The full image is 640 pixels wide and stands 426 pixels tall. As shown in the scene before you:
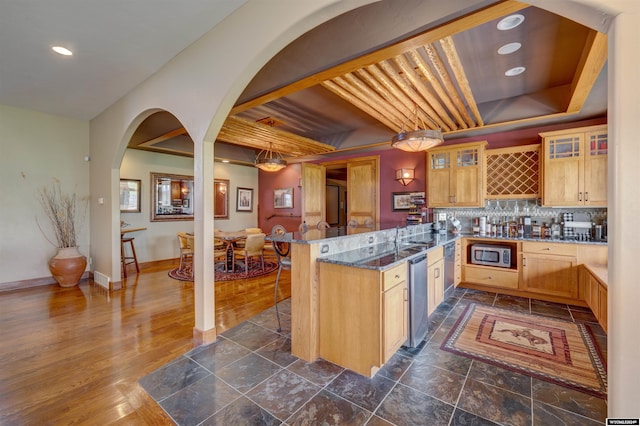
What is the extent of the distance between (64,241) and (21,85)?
8.15 feet

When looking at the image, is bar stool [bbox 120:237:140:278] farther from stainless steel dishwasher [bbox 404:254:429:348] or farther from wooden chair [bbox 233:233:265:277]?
stainless steel dishwasher [bbox 404:254:429:348]

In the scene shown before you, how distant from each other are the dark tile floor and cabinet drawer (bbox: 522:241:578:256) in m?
1.37

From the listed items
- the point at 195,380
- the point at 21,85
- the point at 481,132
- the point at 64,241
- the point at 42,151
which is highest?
the point at 21,85

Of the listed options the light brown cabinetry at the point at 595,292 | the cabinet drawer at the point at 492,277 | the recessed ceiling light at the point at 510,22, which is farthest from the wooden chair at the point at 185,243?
the light brown cabinetry at the point at 595,292

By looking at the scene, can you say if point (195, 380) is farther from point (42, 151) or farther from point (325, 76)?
point (42, 151)

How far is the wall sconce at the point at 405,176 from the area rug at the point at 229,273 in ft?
10.6

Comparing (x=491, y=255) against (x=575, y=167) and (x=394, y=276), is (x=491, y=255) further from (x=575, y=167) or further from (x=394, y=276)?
(x=394, y=276)

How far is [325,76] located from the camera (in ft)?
8.56

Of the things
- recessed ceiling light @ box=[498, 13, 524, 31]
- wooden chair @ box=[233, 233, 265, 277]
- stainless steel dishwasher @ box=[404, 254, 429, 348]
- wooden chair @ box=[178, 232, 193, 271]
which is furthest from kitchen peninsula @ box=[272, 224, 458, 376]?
wooden chair @ box=[178, 232, 193, 271]

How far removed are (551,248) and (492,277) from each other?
33.9 inches

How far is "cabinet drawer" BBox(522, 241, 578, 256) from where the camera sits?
11.9 ft

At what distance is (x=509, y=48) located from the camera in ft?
9.48

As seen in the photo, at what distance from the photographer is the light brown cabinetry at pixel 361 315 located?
6.81 feet

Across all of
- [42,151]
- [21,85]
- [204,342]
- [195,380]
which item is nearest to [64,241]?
[42,151]
